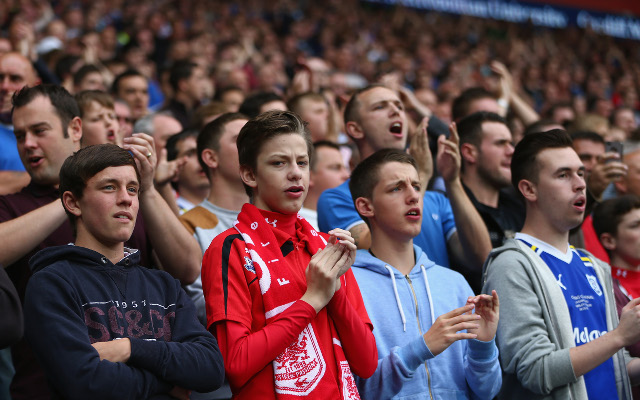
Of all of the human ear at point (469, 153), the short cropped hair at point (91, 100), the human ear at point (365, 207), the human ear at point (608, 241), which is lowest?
the human ear at point (608, 241)

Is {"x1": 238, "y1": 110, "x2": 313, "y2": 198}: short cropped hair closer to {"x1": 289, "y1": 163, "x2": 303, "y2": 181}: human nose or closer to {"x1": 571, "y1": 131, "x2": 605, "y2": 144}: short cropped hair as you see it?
{"x1": 289, "y1": 163, "x2": 303, "y2": 181}: human nose

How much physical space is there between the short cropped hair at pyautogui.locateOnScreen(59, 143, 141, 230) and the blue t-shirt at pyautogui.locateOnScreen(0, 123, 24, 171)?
1.97m

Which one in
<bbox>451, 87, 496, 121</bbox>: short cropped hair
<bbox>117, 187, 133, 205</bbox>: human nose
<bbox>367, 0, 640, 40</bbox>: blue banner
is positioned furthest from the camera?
<bbox>367, 0, 640, 40</bbox>: blue banner

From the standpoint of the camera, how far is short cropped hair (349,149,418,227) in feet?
11.7

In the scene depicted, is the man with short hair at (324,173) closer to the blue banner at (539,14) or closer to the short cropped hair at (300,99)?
the short cropped hair at (300,99)

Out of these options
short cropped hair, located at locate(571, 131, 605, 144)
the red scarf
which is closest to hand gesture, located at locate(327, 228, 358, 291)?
the red scarf

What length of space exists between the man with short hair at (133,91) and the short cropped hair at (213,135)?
249cm

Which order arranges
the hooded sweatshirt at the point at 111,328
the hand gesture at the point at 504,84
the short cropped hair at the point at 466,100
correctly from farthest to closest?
1. the hand gesture at the point at 504,84
2. the short cropped hair at the point at 466,100
3. the hooded sweatshirt at the point at 111,328

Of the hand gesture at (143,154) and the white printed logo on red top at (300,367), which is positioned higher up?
the hand gesture at (143,154)

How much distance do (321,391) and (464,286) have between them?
1130 millimetres

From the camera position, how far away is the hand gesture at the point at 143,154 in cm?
308

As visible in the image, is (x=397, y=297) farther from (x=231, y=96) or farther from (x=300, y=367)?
(x=231, y=96)

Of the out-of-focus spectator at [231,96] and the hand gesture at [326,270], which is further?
the out-of-focus spectator at [231,96]

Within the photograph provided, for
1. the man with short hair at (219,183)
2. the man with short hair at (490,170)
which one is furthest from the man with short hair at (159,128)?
the man with short hair at (490,170)
